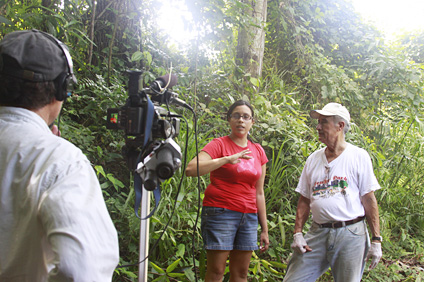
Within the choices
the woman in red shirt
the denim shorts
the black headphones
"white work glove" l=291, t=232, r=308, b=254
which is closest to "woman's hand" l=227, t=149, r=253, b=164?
the woman in red shirt

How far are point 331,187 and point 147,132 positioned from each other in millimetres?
1666

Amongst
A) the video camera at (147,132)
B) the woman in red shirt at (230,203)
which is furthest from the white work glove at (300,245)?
the video camera at (147,132)

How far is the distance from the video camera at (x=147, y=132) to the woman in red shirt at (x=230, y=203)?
0.90 meters

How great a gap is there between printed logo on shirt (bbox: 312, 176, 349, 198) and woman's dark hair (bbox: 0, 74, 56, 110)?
213 centimetres

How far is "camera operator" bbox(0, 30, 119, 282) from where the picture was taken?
30.5 inches

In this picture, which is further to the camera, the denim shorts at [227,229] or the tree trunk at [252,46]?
the tree trunk at [252,46]

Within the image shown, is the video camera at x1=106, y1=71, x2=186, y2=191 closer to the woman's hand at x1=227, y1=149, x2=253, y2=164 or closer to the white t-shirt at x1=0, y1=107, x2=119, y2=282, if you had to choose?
the white t-shirt at x1=0, y1=107, x2=119, y2=282

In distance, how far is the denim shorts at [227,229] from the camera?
2461 mm

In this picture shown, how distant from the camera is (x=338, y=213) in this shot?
243cm

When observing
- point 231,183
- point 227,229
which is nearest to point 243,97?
point 231,183

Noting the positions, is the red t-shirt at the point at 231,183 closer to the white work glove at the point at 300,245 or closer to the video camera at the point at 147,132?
the white work glove at the point at 300,245

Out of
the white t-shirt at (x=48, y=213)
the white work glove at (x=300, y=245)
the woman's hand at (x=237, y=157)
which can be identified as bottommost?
the white work glove at (x=300, y=245)

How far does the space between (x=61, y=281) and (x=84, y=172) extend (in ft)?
0.86

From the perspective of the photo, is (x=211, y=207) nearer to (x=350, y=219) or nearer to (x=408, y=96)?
(x=350, y=219)
